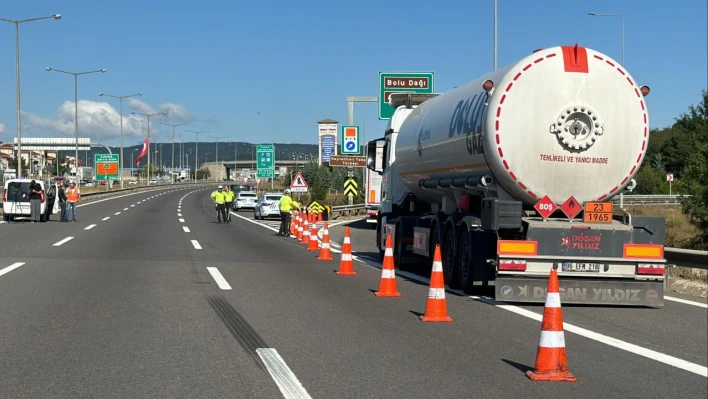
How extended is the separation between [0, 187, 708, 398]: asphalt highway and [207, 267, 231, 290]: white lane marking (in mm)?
79

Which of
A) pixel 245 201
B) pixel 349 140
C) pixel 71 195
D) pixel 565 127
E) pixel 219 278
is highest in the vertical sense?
pixel 349 140

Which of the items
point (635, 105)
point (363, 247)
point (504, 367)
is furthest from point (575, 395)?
point (363, 247)

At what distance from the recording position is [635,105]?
11.3 m

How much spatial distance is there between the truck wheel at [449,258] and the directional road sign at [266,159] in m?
53.5

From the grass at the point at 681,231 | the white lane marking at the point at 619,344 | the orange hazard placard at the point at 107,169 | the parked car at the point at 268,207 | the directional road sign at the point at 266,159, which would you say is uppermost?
the directional road sign at the point at 266,159

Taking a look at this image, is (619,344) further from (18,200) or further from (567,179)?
(18,200)

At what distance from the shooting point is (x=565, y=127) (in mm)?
11156

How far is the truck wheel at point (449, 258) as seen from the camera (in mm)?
13219

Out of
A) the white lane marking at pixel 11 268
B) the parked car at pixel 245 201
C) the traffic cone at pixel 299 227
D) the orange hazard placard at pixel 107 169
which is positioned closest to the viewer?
the white lane marking at pixel 11 268

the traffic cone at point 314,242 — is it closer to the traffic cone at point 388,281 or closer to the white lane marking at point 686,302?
the traffic cone at point 388,281

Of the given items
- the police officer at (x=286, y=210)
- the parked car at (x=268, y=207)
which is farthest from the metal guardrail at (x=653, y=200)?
the police officer at (x=286, y=210)

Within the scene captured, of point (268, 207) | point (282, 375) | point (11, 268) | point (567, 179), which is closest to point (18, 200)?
point (268, 207)

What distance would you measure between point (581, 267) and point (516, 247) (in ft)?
2.92

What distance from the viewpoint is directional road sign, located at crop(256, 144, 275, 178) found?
6706 centimetres
